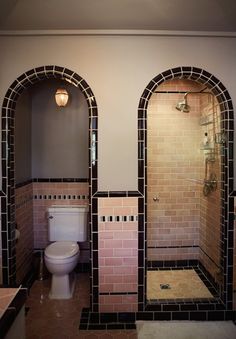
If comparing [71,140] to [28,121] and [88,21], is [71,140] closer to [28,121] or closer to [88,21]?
[28,121]

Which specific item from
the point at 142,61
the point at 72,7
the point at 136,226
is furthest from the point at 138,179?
the point at 72,7

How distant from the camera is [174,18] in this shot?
197cm

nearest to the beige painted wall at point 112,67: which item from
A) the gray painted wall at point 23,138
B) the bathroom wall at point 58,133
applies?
the gray painted wall at point 23,138

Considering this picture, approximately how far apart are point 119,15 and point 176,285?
2591mm

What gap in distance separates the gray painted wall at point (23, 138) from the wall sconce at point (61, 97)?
384 millimetres

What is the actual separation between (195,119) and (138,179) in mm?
1388

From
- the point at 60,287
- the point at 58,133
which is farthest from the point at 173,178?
the point at 60,287

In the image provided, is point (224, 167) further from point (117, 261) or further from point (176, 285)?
point (176, 285)

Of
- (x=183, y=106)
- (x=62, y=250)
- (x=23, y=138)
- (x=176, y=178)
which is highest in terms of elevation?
(x=183, y=106)

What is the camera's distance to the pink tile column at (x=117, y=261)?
2191 mm

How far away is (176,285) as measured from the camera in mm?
2680

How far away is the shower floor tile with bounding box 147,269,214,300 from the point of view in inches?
96.2

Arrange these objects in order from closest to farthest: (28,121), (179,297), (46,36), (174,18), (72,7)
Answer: (72,7), (174,18), (46,36), (179,297), (28,121)

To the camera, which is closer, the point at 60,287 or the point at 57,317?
the point at 57,317
